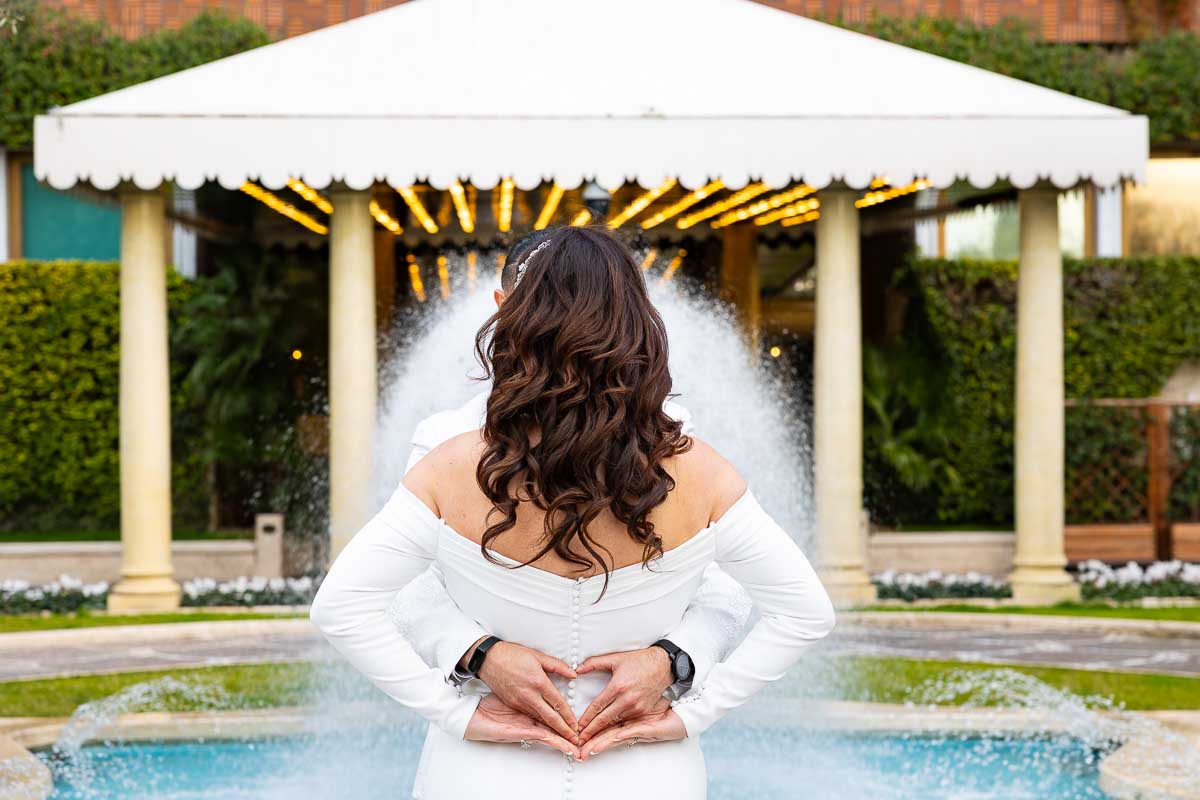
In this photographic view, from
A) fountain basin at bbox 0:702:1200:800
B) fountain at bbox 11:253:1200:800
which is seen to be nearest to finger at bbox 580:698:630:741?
fountain at bbox 11:253:1200:800

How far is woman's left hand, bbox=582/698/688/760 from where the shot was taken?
2574 mm

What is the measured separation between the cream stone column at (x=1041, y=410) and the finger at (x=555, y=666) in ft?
30.8

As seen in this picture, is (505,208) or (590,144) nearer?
(590,144)

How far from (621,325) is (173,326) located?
41.6ft

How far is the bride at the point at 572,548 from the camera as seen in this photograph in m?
2.37

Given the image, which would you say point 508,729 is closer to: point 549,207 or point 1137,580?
point 1137,580

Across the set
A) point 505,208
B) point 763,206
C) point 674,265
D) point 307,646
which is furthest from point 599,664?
point 674,265

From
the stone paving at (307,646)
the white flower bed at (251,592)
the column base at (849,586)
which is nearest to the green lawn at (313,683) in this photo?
the stone paving at (307,646)

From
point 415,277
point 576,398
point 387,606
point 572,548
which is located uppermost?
point 415,277

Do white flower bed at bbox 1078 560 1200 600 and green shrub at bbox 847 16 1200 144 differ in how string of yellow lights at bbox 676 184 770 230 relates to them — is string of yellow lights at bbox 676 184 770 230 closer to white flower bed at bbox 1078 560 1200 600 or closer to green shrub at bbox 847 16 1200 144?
green shrub at bbox 847 16 1200 144

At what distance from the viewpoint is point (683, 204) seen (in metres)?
14.6

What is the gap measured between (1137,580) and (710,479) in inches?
409

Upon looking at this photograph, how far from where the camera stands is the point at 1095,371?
48.7ft

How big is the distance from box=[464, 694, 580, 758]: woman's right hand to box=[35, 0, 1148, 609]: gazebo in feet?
25.2
